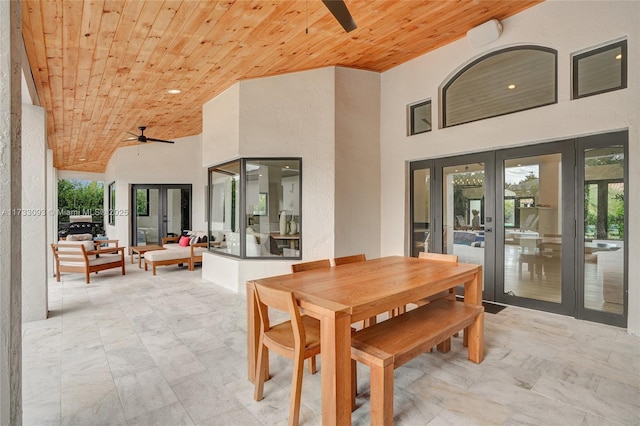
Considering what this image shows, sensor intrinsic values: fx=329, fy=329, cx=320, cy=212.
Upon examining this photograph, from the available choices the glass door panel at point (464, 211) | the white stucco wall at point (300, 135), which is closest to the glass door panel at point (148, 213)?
the white stucco wall at point (300, 135)

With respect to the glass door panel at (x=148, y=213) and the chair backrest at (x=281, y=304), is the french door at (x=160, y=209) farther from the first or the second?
the chair backrest at (x=281, y=304)

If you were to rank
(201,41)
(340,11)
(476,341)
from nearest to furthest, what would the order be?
(340,11) < (476,341) < (201,41)

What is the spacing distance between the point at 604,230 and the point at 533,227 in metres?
0.66

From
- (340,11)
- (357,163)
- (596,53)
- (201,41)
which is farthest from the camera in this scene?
(357,163)

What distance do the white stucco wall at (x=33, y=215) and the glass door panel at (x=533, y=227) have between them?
5616 mm

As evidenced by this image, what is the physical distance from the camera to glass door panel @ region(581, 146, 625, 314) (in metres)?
3.34

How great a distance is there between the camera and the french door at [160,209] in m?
9.37

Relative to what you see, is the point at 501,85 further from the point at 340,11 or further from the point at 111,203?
the point at 111,203

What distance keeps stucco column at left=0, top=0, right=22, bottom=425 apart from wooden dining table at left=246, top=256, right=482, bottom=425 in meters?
1.20

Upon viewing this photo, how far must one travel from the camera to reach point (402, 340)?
2068 mm

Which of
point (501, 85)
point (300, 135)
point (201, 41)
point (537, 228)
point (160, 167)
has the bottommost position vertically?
point (537, 228)

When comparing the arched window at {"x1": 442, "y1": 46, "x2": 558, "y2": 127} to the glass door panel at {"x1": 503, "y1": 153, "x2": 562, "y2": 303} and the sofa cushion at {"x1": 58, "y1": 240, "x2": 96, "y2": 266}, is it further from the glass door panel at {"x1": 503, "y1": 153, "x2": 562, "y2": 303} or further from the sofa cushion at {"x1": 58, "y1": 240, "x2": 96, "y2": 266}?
the sofa cushion at {"x1": 58, "y1": 240, "x2": 96, "y2": 266}

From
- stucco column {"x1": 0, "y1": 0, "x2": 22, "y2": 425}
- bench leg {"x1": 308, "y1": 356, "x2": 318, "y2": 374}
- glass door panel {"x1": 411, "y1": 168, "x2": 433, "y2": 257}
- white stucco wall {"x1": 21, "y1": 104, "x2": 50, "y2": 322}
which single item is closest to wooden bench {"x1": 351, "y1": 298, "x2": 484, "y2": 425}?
bench leg {"x1": 308, "y1": 356, "x2": 318, "y2": 374}

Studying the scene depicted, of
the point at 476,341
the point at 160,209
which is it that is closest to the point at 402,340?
the point at 476,341
